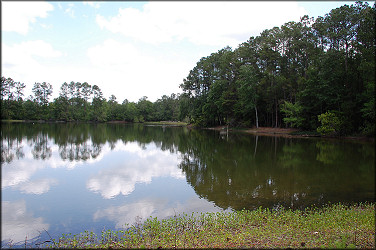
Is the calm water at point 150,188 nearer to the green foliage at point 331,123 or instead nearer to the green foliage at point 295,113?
the green foliage at point 331,123

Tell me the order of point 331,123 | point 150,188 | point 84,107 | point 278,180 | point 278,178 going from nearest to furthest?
point 150,188, point 278,180, point 278,178, point 331,123, point 84,107

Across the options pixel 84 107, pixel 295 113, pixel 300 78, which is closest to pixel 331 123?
pixel 295 113

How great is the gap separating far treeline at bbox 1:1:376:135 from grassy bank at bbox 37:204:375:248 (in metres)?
6.62

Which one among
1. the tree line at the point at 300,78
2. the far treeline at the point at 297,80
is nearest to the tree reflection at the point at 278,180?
the far treeline at the point at 297,80

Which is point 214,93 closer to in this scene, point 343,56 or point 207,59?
point 207,59

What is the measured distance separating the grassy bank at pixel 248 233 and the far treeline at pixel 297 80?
662cm

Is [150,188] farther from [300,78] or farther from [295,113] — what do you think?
[300,78]

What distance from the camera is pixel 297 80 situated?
1668 inches

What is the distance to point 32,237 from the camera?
6.43 meters

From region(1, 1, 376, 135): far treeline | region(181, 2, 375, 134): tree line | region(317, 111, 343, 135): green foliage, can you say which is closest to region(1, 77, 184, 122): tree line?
region(1, 1, 376, 135): far treeline

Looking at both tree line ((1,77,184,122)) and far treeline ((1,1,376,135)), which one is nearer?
far treeline ((1,1,376,135))

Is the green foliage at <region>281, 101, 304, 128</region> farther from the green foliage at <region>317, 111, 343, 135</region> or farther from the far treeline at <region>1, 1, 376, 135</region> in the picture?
the green foliage at <region>317, 111, 343, 135</region>

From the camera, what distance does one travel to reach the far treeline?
90.9ft

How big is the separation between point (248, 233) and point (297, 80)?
4158cm
